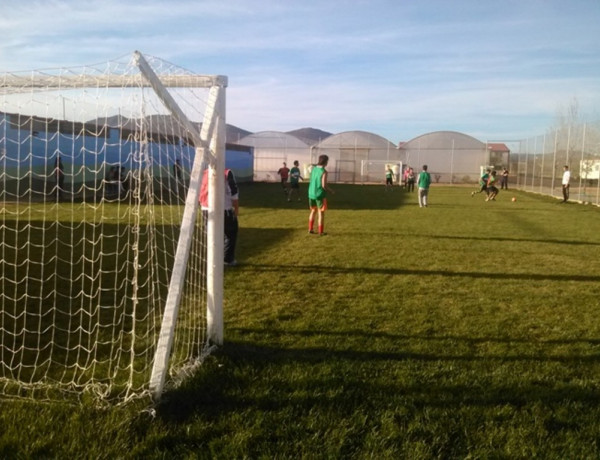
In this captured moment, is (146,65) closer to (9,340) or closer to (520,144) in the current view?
(9,340)

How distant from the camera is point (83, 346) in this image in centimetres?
455

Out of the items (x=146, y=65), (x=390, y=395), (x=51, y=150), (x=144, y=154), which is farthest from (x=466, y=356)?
(x=51, y=150)

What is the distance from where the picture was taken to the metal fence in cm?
2316

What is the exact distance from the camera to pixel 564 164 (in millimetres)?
28125

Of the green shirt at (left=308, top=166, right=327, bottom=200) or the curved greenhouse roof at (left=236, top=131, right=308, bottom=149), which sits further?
the curved greenhouse roof at (left=236, top=131, right=308, bottom=149)

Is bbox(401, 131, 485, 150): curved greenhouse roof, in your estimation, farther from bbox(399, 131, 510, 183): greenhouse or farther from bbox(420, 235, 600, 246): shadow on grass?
bbox(420, 235, 600, 246): shadow on grass

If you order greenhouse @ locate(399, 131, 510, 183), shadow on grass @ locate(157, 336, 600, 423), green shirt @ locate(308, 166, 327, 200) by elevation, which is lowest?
shadow on grass @ locate(157, 336, 600, 423)

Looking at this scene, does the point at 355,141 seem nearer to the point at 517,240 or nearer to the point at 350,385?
the point at 517,240

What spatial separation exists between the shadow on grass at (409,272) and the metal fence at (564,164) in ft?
54.2

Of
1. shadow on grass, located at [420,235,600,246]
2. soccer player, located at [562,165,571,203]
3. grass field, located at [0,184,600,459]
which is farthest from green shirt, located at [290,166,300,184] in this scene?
grass field, located at [0,184,600,459]

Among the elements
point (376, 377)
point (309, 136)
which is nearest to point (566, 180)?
point (376, 377)

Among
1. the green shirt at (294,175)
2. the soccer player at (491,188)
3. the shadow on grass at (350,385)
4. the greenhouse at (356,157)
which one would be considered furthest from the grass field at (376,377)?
the greenhouse at (356,157)

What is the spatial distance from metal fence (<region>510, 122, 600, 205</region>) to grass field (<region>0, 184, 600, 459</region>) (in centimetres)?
1728

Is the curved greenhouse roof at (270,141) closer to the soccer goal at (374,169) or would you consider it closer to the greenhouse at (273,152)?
the greenhouse at (273,152)
